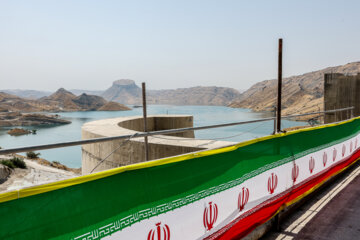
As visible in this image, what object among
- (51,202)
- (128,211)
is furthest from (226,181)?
(51,202)

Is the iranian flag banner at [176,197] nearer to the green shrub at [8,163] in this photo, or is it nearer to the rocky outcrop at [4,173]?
the rocky outcrop at [4,173]

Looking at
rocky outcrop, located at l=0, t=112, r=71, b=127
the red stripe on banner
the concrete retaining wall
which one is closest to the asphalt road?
the red stripe on banner

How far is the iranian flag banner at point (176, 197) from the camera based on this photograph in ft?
5.98

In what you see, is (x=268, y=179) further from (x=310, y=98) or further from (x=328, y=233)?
(x=310, y=98)

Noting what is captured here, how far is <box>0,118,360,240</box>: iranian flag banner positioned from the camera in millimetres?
1823

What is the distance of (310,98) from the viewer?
199125mm

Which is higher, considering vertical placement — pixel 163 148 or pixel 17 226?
pixel 17 226

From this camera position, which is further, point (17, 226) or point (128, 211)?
point (128, 211)

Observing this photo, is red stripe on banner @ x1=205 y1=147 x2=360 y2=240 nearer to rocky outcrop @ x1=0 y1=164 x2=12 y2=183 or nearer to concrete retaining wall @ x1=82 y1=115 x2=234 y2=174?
concrete retaining wall @ x1=82 y1=115 x2=234 y2=174

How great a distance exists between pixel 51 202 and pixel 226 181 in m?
2.08

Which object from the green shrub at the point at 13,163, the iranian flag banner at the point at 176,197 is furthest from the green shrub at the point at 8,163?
the iranian flag banner at the point at 176,197

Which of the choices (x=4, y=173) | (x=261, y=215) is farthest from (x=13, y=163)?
(x=261, y=215)

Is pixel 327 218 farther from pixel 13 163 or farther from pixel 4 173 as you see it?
pixel 13 163

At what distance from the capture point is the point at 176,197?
8.91 ft
